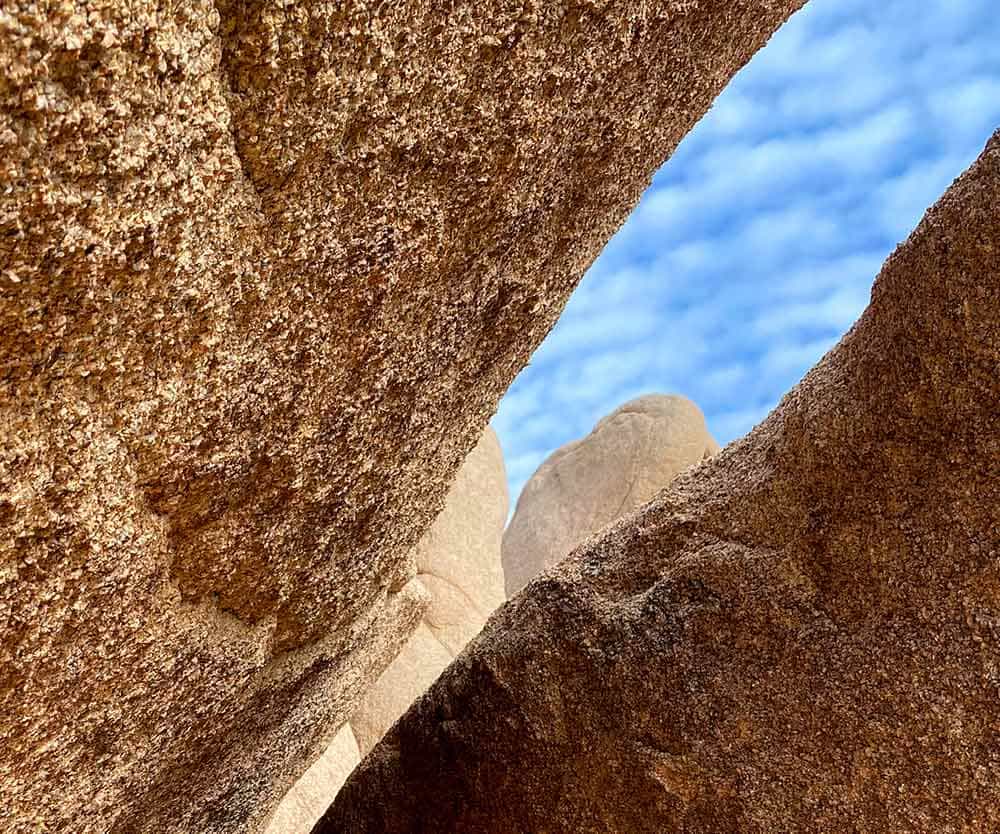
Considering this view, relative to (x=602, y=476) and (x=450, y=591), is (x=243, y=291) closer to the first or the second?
(x=450, y=591)

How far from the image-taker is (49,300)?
28.3 inches

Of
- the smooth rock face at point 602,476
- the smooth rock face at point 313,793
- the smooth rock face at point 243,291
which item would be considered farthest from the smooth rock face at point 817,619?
the smooth rock face at point 602,476

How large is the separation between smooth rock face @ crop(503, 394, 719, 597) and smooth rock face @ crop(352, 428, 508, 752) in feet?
1.62

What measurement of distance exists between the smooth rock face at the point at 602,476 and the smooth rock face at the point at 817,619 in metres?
4.09

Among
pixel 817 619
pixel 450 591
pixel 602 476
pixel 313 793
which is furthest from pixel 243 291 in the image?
pixel 602 476

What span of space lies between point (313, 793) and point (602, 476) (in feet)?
10.2

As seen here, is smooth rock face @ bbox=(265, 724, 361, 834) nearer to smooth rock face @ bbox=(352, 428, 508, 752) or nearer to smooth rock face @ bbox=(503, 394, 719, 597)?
smooth rock face @ bbox=(352, 428, 508, 752)

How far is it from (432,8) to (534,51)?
164 millimetres

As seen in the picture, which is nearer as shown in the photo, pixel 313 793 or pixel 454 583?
pixel 313 793

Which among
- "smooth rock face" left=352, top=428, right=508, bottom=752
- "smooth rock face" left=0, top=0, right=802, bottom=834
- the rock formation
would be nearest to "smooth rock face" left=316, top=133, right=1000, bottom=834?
"smooth rock face" left=0, top=0, right=802, bottom=834

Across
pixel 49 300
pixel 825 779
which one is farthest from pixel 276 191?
pixel 825 779

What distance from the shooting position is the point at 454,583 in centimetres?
564

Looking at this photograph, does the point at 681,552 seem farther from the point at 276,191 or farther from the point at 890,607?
the point at 276,191

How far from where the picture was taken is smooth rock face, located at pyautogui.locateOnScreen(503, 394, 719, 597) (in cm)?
618
